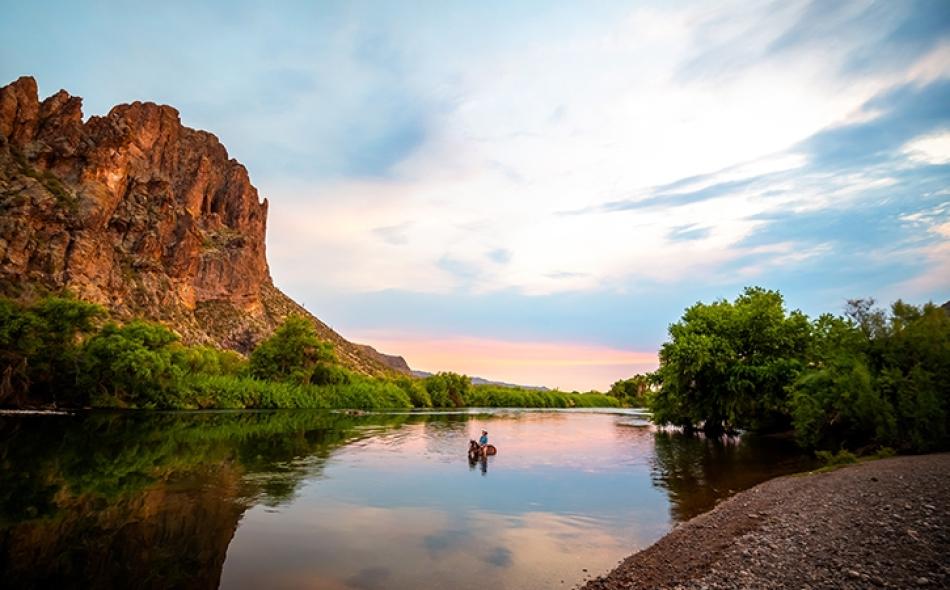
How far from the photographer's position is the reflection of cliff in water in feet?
36.6

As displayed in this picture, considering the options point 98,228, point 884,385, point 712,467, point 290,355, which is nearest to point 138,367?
point 290,355

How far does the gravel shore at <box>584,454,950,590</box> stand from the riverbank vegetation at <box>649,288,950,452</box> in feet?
30.5

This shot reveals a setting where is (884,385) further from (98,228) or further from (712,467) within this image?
(98,228)

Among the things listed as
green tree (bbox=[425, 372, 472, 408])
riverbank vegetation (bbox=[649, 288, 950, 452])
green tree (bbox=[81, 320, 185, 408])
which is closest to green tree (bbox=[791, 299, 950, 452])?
riverbank vegetation (bbox=[649, 288, 950, 452])

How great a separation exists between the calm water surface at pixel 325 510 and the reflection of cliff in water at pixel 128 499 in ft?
0.24

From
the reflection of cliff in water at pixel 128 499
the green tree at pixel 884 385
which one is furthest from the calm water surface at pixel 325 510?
the green tree at pixel 884 385

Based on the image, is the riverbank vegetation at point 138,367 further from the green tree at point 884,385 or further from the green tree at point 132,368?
the green tree at point 884,385

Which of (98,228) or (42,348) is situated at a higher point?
(98,228)

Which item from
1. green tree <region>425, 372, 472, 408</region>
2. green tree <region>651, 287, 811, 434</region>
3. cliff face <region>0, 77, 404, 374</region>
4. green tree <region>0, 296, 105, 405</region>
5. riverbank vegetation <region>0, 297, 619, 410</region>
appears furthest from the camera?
green tree <region>425, 372, 472, 408</region>

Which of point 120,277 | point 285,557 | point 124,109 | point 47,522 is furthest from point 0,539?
point 124,109

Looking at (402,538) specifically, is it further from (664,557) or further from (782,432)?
(782,432)

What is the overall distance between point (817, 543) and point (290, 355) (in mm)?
102497

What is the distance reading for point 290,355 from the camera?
337 ft

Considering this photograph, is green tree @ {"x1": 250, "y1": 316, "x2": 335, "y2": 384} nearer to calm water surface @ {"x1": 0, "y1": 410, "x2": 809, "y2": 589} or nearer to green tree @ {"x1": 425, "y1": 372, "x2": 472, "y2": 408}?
green tree @ {"x1": 425, "y1": 372, "x2": 472, "y2": 408}
